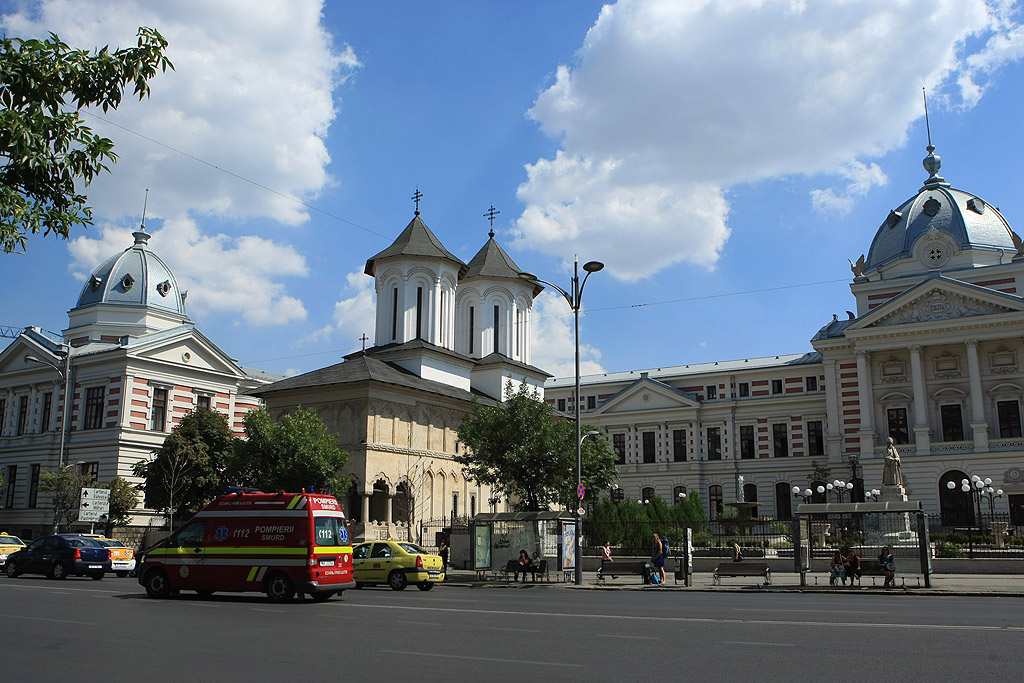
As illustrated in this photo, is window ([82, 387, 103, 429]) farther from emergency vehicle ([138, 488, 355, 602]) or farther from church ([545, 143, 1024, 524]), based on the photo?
church ([545, 143, 1024, 524])

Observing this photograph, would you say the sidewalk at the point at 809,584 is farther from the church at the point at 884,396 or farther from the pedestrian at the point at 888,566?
the church at the point at 884,396

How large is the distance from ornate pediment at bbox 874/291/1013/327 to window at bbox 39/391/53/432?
57.2 metres

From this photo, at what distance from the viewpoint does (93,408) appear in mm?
51656

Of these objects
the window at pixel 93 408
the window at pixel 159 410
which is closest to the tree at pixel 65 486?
the window at pixel 93 408

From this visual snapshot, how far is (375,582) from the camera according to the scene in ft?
82.4

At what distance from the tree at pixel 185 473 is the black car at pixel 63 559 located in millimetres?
12659

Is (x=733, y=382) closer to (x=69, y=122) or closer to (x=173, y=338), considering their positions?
(x=173, y=338)

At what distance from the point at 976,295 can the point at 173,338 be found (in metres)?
53.5

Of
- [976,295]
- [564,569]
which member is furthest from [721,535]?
[976,295]

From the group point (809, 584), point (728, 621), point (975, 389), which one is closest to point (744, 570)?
point (809, 584)

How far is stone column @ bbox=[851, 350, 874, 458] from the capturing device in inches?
2346

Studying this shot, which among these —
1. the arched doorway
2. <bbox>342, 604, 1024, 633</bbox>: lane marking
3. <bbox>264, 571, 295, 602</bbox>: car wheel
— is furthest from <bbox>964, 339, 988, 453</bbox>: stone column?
<bbox>264, 571, 295, 602</bbox>: car wheel

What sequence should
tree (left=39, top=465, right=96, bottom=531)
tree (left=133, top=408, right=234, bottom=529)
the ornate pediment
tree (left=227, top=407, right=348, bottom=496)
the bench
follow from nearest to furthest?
the bench
tree (left=227, top=407, right=348, bottom=496)
tree (left=133, top=408, right=234, bottom=529)
tree (left=39, top=465, right=96, bottom=531)
the ornate pediment

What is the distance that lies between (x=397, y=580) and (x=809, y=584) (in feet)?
40.1
